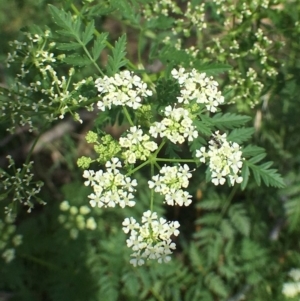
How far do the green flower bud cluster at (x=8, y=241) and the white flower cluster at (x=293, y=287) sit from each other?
2.42 meters

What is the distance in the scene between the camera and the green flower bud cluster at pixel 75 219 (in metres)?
4.41

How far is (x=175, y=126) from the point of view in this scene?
2529mm

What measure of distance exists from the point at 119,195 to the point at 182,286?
2.32 m

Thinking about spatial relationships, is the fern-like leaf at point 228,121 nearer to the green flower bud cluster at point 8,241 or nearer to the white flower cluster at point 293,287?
the white flower cluster at point 293,287

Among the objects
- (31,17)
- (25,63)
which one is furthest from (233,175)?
(31,17)

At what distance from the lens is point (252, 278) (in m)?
4.47

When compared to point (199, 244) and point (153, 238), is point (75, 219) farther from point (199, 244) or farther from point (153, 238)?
point (153, 238)

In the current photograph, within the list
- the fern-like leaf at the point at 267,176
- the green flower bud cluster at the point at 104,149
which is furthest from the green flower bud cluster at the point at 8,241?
the fern-like leaf at the point at 267,176

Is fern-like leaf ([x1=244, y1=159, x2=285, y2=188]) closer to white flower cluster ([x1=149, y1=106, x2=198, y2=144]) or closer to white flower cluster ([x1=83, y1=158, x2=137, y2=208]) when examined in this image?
white flower cluster ([x1=149, y1=106, x2=198, y2=144])

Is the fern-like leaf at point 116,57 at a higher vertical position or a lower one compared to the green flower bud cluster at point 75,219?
higher

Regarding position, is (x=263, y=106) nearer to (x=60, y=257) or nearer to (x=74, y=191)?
(x=74, y=191)

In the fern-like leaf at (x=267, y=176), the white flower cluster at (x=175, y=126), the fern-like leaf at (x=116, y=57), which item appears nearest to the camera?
the white flower cluster at (x=175, y=126)

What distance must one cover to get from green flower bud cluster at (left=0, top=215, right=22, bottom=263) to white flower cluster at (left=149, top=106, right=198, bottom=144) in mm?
2326

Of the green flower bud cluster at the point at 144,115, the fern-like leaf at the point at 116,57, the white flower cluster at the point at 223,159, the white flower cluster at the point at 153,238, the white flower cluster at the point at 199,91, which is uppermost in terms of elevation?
the fern-like leaf at the point at 116,57
